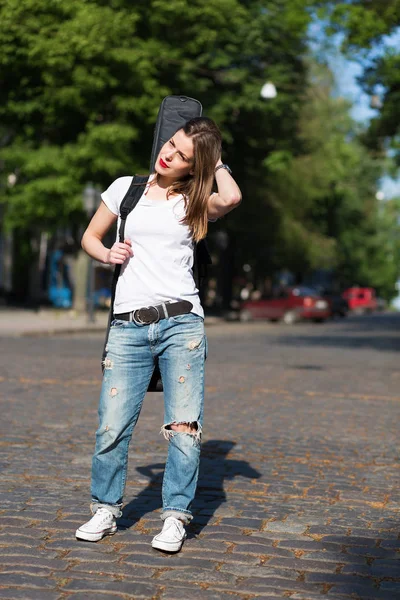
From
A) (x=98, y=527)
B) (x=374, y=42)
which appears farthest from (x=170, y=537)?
(x=374, y=42)

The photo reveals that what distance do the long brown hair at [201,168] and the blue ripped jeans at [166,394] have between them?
1.29ft

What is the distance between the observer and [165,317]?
4.78 m

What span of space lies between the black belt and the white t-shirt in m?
0.02

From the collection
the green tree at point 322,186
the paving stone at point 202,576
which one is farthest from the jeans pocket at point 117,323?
the green tree at point 322,186

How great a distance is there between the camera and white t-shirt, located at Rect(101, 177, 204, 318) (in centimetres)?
479

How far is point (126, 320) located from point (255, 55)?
31.4m

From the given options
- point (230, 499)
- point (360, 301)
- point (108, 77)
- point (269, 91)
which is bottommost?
point (360, 301)

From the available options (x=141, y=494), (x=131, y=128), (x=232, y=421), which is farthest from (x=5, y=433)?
(x=131, y=128)

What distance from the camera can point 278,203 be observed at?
4416 centimetres

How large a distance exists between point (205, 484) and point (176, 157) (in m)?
2.30

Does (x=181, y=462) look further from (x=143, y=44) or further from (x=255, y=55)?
(x=255, y=55)

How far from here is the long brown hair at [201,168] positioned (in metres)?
4.72

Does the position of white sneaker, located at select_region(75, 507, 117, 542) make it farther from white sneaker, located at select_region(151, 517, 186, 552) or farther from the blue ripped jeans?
white sneaker, located at select_region(151, 517, 186, 552)

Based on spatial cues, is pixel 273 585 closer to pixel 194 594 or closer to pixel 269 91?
pixel 194 594
